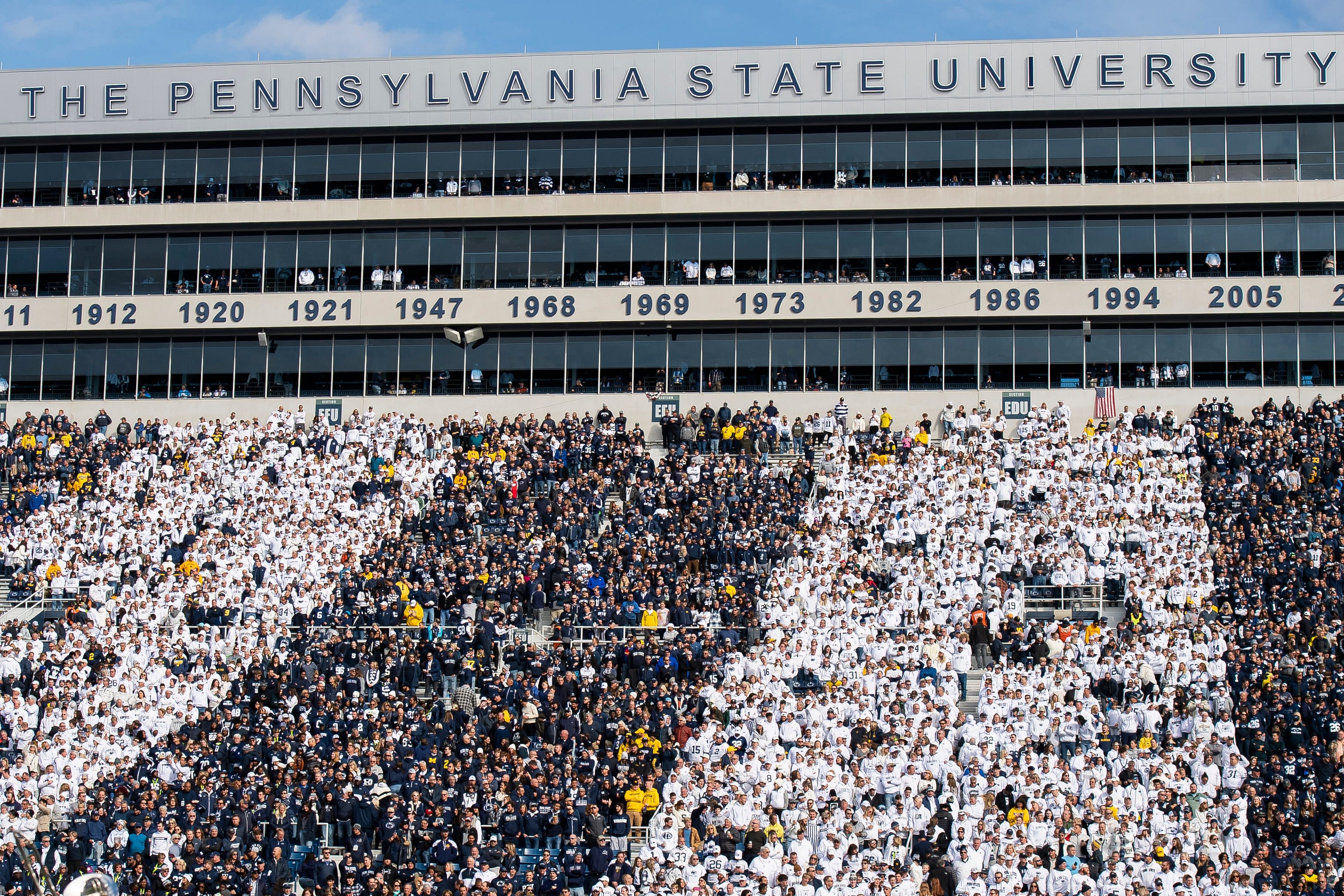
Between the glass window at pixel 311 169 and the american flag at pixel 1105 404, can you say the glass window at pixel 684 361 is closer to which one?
the american flag at pixel 1105 404

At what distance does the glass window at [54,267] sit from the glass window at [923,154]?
22.4m

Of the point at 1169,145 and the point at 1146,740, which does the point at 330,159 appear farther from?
the point at 1146,740

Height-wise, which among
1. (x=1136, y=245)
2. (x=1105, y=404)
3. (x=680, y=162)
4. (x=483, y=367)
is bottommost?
(x=1105, y=404)

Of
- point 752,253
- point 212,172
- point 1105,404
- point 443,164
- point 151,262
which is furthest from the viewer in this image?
point 151,262

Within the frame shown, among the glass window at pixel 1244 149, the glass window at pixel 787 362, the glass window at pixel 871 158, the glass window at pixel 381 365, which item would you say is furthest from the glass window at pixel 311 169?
the glass window at pixel 1244 149

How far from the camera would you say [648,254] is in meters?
47.3

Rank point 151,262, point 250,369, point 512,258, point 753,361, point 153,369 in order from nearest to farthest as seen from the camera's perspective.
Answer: point 753,361, point 512,258, point 250,369, point 153,369, point 151,262

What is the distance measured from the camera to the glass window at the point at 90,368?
1917 inches

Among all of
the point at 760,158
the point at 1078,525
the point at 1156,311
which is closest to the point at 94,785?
the point at 1078,525

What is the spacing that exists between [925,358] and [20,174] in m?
25.6

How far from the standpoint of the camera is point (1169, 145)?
46.4m

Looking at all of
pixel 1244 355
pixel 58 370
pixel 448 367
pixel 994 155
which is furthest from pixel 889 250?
pixel 58 370

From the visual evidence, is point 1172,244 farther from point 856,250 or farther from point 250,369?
point 250,369

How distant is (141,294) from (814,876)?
101 ft
